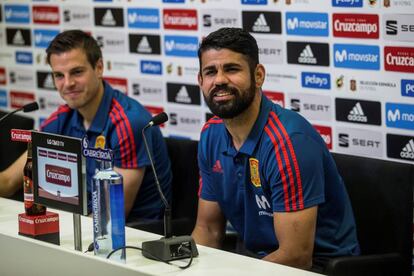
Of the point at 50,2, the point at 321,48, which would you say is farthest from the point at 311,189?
the point at 50,2

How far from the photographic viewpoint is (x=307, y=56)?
4207mm

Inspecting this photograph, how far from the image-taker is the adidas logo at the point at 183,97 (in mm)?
4871

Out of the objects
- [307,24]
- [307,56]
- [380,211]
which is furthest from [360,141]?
[380,211]

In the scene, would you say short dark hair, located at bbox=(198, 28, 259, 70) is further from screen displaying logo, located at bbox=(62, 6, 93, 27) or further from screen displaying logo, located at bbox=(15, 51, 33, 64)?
screen displaying logo, located at bbox=(15, 51, 33, 64)

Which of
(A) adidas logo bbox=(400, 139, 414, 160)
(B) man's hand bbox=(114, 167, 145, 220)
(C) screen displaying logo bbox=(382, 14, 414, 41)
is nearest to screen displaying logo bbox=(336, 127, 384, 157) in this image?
(A) adidas logo bbox=(400, 139, 414, 160)

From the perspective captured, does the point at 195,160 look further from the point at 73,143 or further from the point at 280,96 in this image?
the point at 73,143

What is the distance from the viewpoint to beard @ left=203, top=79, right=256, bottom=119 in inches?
128

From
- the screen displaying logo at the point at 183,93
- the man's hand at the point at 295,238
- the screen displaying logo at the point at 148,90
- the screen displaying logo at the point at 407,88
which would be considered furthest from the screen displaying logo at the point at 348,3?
the screen displaying logo at the point at 148,90

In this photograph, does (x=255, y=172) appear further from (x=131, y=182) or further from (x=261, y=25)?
(x=261, y=25)

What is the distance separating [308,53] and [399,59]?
510 millimetres

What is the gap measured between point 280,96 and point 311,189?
1.30m

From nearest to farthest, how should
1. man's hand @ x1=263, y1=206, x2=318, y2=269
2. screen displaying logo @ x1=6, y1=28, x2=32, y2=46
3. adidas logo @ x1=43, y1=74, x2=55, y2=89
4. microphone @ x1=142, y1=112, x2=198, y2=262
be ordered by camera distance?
microphone @ x1=142, y1=112, x2=198, y2=262 → man's hand @ x1=263, y1=206, x2=318, y2=269 → adidas logo @ x1=43, y1=74, x2=55, y2=89 → screen displaying logo @ x1=6, y1=28, x2=32, y2=46

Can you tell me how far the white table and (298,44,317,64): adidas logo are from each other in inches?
59.9

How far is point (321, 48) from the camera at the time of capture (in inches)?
163
